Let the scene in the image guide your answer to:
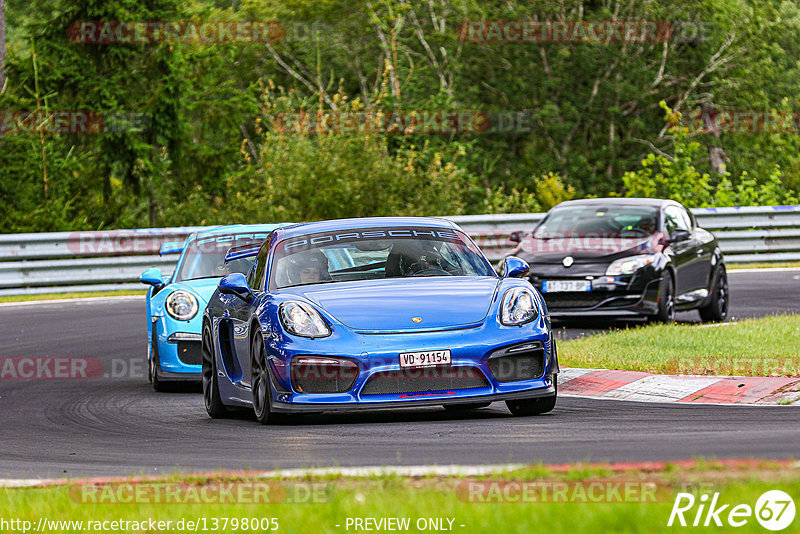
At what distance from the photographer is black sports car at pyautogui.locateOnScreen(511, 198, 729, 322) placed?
16.5 metres

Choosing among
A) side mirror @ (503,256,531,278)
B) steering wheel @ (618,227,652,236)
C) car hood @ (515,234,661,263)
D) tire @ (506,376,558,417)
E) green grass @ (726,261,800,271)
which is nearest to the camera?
tire @ (506,376,558,417)

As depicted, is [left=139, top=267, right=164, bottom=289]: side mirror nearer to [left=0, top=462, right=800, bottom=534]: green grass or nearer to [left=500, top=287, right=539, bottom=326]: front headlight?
[left=500, top=287, right=539, bottom=326]: front headlight

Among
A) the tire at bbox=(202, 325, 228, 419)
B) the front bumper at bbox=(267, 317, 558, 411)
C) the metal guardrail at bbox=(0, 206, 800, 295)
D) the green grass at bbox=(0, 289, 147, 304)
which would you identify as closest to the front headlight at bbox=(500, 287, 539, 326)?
the front bumper at bbox=(267, 317, 558, 411)

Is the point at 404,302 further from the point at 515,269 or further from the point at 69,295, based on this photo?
the point at 69,295

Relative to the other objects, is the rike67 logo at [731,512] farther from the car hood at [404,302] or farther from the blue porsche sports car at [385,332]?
the car hood at [404,302]

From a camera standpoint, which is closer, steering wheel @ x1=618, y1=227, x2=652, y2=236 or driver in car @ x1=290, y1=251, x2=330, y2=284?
driver in car @ x1=290, y1=251, x2=330, y2=284

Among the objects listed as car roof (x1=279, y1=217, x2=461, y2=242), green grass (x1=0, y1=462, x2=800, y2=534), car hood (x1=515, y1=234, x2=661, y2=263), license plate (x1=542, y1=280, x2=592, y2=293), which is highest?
car roof (x1=279, y1=217, x2=461, y2=242)

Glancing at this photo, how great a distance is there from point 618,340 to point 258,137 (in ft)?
110

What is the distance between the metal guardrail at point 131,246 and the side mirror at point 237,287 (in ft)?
45.7

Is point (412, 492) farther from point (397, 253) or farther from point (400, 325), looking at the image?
point (397, 253)

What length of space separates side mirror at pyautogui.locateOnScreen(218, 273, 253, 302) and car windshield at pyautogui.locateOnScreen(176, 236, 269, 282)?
10.9 ft

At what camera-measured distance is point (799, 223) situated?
26234mm

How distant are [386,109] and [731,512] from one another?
2996 cm

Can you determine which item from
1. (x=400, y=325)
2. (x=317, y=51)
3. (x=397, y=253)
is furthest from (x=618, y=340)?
(x=317, y=51)
